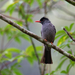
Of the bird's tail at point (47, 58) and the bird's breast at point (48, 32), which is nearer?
the bird's tail at point (47, 58)

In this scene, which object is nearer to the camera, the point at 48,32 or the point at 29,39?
the point at 48,32

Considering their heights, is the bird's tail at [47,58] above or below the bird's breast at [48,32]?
below

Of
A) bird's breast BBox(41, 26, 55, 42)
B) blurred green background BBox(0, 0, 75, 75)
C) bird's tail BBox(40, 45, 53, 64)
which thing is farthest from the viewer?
bird's breast BBox(41, 26, 55, 42)

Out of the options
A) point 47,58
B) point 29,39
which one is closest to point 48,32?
point 47,58

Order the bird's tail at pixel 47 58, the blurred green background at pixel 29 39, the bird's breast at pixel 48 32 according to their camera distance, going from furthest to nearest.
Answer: the bird's breast at pixel 48 32 → the bird's tail at pixel 47 58 → the blurred green background at pixel 29 39

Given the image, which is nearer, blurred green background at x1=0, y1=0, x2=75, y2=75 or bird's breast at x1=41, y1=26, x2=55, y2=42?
blurred green background at x1=0, y1=0, x2=75, y2=75

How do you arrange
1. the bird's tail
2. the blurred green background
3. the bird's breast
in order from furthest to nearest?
the bird's breast < the bird's tail < the blurred green background

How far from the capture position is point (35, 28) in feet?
14.0

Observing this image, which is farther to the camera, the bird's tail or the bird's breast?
the bird's breast

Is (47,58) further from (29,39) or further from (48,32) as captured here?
(29,39)

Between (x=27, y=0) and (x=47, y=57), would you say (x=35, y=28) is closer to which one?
(x=27, y=0)

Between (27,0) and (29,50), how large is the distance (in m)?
0.81

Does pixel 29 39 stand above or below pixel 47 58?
above

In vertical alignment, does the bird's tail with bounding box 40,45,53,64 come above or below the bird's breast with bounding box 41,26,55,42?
below
